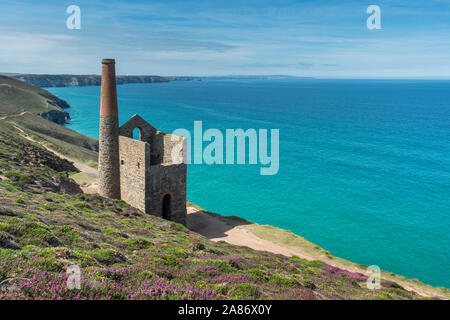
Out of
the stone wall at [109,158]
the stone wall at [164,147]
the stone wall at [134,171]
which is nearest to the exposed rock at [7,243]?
the stone wall at [134,171]

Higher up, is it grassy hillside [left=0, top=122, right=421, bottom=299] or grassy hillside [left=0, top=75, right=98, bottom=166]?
grassy hillside [left=0, top=75, right=98, bottom=166]

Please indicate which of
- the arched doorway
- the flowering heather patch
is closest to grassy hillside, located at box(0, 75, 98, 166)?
the arched doorway

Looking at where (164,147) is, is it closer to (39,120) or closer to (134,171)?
(134,171)

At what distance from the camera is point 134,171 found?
28.5m

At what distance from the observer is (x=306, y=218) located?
43812mm

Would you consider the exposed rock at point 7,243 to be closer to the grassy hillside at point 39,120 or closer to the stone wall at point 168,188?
the stone wall at point 168,188

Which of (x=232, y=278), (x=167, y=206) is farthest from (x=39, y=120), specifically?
(x=232, y=278)

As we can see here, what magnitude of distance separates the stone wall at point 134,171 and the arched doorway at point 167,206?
8.09 ft

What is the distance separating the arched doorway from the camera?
29.7m

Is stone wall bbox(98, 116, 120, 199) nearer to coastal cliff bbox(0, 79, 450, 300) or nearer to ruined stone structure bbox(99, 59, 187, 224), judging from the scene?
ruined stone structure bbox(99, 59, 187, 224)
